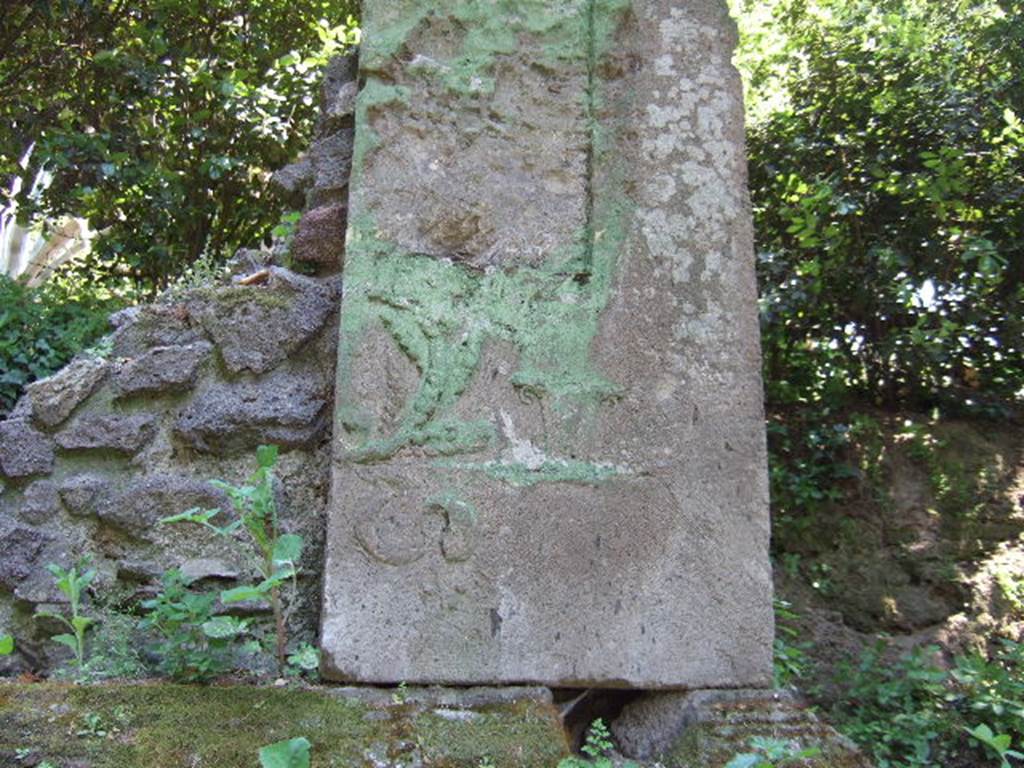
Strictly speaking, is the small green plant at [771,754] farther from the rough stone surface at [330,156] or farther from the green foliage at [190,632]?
the rough stone surface at [330,156]

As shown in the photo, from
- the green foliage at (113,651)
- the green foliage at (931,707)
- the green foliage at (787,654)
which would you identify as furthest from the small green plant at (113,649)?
the green foliage at (931,707)

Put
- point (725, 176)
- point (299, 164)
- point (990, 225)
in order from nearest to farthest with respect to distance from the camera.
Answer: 1. point (725, 176)
2. point (299, 164)
3. point (990, 225)

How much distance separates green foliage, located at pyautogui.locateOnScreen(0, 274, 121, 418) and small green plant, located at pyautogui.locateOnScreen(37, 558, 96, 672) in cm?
189

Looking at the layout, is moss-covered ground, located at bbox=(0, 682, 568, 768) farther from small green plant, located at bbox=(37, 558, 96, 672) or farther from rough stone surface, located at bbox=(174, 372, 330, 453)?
rough stone surface, located at bbox=(174, 372, 330, 453)

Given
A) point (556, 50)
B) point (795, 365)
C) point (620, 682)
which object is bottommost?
point (620, 682)

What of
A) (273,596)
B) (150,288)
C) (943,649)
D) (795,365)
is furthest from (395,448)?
(150,288)

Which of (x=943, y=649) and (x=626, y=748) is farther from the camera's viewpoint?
(x=943, y=649)

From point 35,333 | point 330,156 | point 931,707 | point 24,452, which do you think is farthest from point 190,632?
point 35,333

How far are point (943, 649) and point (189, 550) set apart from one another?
267 centimetres

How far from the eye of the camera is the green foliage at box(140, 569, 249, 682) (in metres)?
1.86

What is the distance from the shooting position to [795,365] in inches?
182

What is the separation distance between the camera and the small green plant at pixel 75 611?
1883mm

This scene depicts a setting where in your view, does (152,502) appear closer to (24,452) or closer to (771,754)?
(24,452)

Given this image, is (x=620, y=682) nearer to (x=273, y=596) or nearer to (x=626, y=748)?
(x=626, y=748)
